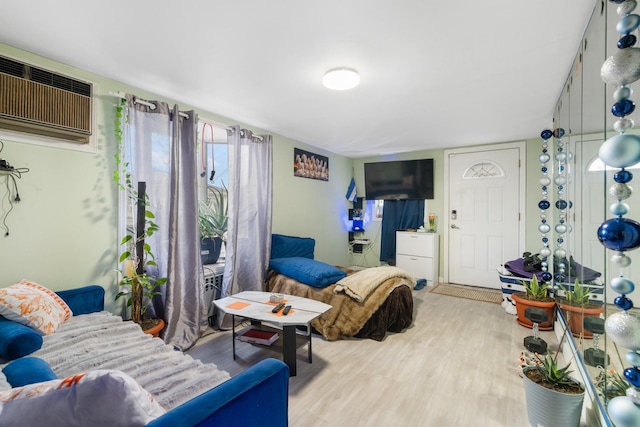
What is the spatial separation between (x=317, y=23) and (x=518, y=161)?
4040mm

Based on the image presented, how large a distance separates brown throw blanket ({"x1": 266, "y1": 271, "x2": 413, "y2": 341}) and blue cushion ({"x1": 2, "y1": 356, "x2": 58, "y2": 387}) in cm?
214

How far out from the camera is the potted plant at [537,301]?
296 cm

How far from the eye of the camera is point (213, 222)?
11.3ft

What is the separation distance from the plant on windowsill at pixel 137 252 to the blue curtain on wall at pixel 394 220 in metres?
3.94

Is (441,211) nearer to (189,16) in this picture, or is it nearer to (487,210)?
(487,210)

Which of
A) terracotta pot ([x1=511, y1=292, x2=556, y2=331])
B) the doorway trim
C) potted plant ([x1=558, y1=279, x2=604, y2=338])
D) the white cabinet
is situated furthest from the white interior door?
potted plant ([x1=558, y1=279, x2=604, y2=338])

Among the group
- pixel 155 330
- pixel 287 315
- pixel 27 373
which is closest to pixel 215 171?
pixel 155 330

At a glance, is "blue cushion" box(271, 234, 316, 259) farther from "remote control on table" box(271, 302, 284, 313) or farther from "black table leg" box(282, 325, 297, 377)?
"black table leg" box(282, 325, 297, 377)

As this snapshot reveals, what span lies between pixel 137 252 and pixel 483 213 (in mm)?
4711

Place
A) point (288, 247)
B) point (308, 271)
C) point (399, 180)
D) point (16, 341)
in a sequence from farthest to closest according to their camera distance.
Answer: point (399, 180)
point (288, 247)
point (308, 271)
point (16, 341)

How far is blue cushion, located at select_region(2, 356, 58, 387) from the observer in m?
1.07

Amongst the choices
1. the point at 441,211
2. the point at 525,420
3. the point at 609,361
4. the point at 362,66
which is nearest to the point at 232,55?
the point at 362,66

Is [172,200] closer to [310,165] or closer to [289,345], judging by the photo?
[289,345]

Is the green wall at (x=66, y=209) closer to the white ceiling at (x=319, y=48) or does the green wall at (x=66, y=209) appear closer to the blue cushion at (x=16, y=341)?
the white ceiling at (x=319, y=48)
